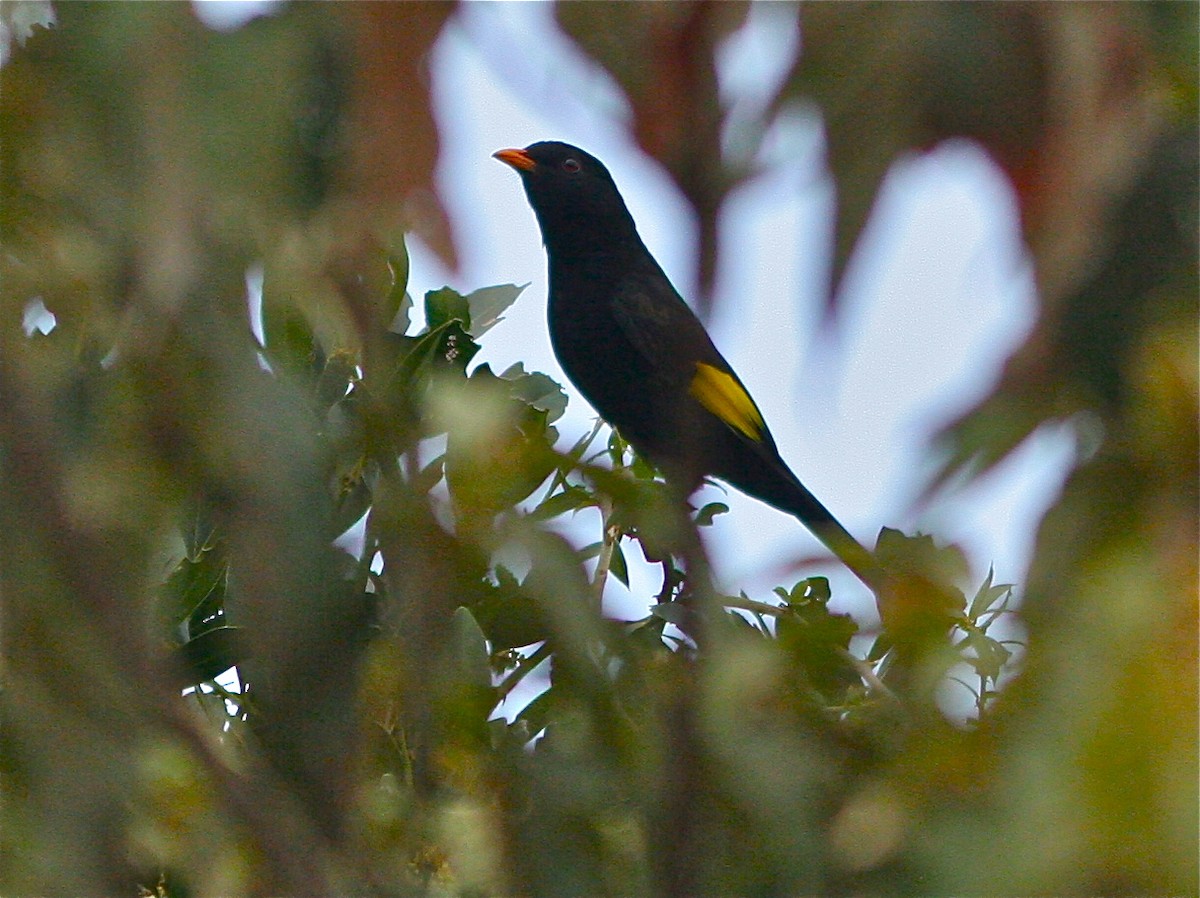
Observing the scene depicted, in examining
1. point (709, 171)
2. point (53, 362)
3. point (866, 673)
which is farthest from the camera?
point (866, 673)

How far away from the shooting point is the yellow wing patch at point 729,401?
378cm

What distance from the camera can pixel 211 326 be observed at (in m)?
0.96

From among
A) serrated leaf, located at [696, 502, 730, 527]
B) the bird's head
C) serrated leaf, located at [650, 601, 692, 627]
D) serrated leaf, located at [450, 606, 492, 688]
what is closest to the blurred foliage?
serrated leaf, located at [450, 606, 492, 688]

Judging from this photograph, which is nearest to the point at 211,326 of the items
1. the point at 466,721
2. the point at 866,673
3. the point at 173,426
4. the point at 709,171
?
the point at 173,426

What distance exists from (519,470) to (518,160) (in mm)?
3025

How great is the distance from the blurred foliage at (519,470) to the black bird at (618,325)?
2321 mm

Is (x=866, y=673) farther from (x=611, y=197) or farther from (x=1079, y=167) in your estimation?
(x=611, y=197)

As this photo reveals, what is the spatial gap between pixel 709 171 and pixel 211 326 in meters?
0.40

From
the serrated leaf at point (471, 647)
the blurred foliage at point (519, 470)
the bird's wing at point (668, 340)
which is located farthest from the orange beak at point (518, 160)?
the blurred foliage at point (519, 470)

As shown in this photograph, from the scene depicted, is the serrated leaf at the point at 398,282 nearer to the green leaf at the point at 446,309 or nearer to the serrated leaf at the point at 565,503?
the green leaf at the point at 446,309

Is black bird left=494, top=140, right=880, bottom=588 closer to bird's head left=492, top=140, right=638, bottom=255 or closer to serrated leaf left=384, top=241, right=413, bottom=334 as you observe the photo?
bird's head left=492, top=140, right=638, bottom=255

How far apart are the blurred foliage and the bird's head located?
8.67 feet

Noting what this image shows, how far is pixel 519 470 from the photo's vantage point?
112cm

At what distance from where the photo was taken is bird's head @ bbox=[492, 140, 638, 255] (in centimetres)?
405
